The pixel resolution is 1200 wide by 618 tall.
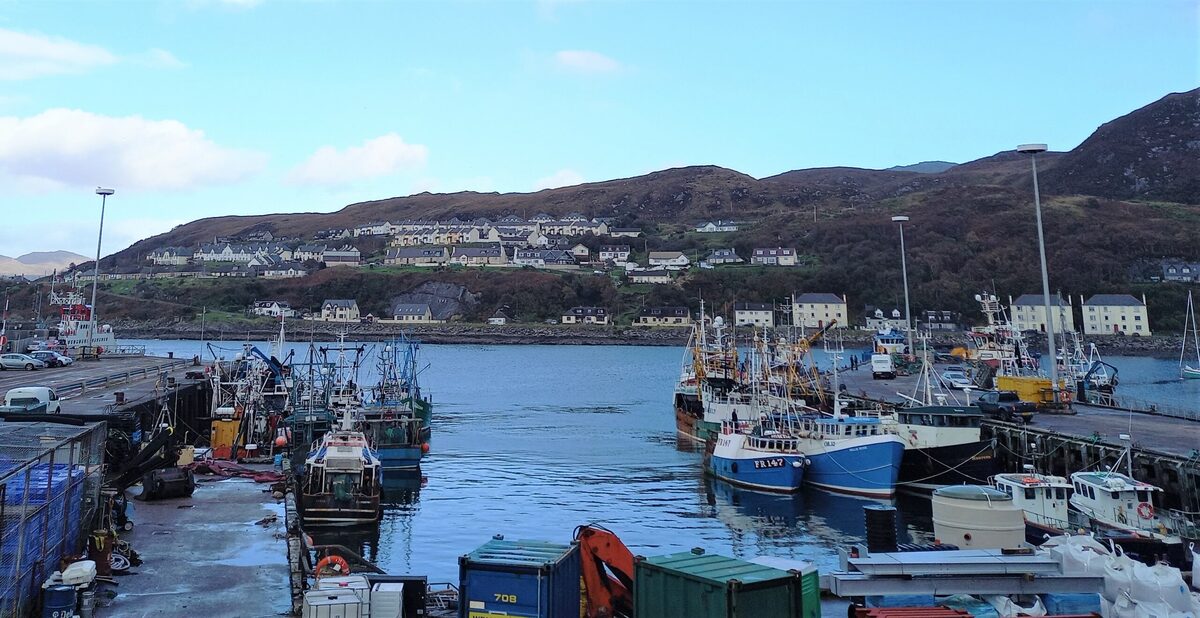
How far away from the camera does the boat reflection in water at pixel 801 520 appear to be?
24.2m

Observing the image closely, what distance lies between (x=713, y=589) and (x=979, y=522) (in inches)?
377

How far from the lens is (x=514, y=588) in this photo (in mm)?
10180

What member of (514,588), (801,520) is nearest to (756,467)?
(801,520)

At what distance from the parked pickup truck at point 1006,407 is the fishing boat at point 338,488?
30.0 meters

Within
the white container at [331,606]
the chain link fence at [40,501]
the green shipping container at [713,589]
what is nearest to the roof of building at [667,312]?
the chain link fence at [40,501]

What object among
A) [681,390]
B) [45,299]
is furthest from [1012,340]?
[45,299]

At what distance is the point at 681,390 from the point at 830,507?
2472cm

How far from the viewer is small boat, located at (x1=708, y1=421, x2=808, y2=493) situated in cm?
3131

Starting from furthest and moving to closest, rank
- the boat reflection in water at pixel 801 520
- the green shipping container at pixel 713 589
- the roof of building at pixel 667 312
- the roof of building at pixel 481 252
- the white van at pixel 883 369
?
the roof of building at pixel 481 252, the roof of building at pixel 667 312, the white van at pixel 883 369, the boat reflection in water at pixel 801 520, the green shipping container at pixel 713 589

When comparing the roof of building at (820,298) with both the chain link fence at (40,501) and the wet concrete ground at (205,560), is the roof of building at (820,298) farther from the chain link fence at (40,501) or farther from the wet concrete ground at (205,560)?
the chain link fence at (40,501)

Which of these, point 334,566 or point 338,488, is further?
point 338,488

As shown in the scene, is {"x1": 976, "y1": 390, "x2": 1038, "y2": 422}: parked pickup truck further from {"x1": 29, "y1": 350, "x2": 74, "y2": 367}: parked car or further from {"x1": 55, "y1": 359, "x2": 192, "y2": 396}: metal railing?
{"x1": 29, "y1": 350, "x2": 74, "y2": 367}: parked car

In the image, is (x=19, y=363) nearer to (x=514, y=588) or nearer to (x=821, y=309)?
A: (x=514, y=588)

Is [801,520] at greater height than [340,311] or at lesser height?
lesser
